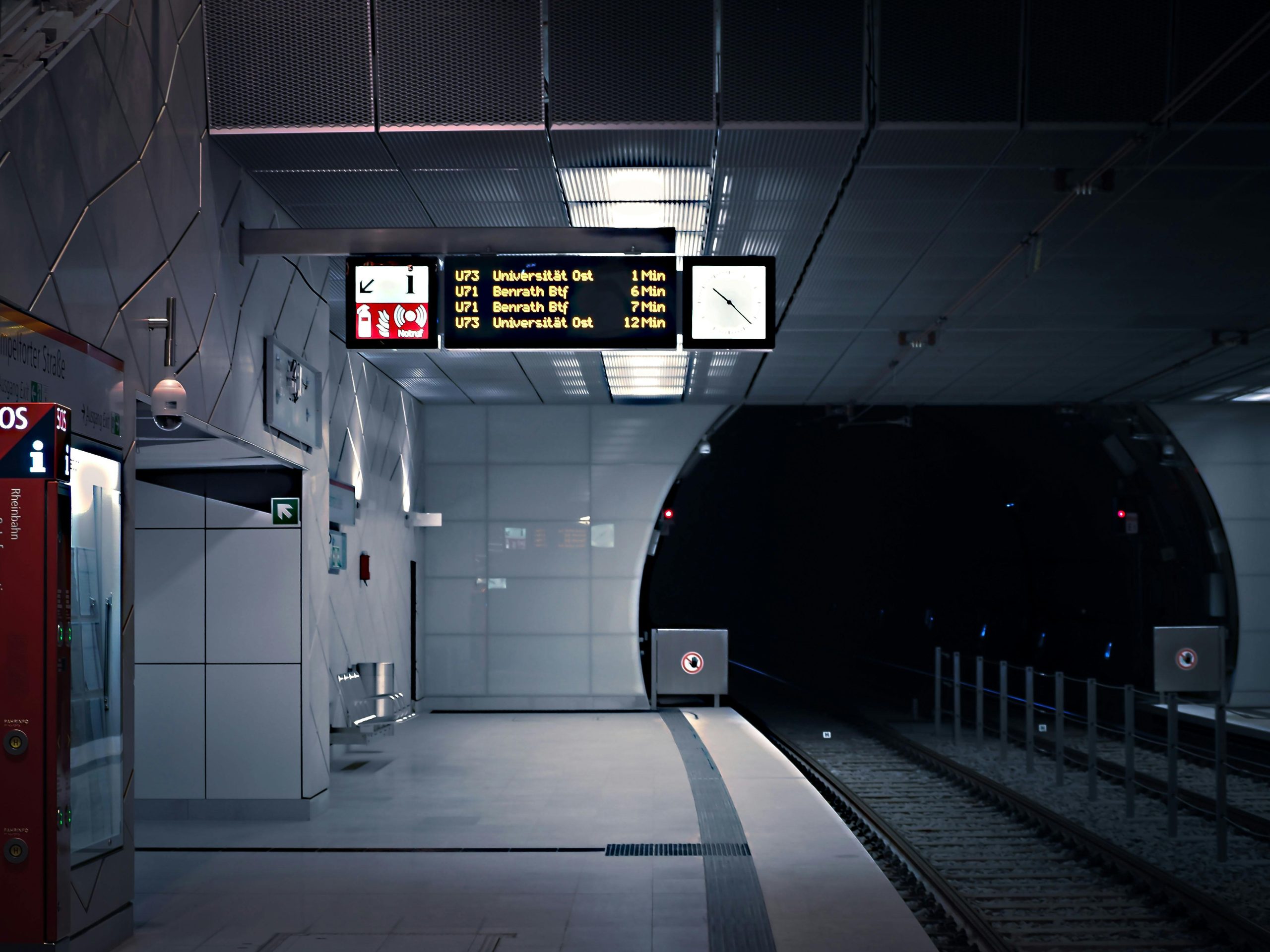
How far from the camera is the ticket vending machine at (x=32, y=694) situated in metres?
4.24

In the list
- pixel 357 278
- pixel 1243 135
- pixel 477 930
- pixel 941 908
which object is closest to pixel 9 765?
pixel 477 930

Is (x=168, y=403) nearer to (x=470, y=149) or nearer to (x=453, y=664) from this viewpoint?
(x=470, y=149)

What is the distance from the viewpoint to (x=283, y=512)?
798cm

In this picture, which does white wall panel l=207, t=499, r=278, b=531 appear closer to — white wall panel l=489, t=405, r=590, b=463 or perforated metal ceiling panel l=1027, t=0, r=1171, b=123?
perforated metal ceiling panel l=1027, t=0, r=1171, b=123

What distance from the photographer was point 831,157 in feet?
22.0

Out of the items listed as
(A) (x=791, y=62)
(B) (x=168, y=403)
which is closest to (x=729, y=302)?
(A) (x=791, y=62)

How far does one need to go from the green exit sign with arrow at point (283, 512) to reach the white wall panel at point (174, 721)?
1181 mm

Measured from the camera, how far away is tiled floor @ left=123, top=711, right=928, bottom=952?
206 inches

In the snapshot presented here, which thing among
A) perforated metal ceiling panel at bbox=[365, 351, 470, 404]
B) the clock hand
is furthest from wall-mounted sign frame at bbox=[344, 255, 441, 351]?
perforated metal ceiling panel at bbox=[365, 351, 470, 404]

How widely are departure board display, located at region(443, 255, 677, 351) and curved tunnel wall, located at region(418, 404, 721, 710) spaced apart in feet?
31.3

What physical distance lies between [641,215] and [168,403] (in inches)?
146

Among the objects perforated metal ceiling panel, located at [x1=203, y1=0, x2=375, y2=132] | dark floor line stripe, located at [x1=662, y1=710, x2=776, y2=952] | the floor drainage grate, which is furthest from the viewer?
the floor drainage grate

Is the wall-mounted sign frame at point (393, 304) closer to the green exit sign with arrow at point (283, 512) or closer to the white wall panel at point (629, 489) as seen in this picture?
the green exit sign with arrow at point (283, 512)

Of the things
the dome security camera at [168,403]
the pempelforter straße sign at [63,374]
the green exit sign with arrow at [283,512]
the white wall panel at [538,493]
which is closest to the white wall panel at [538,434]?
the white wall panel at [538,493]
